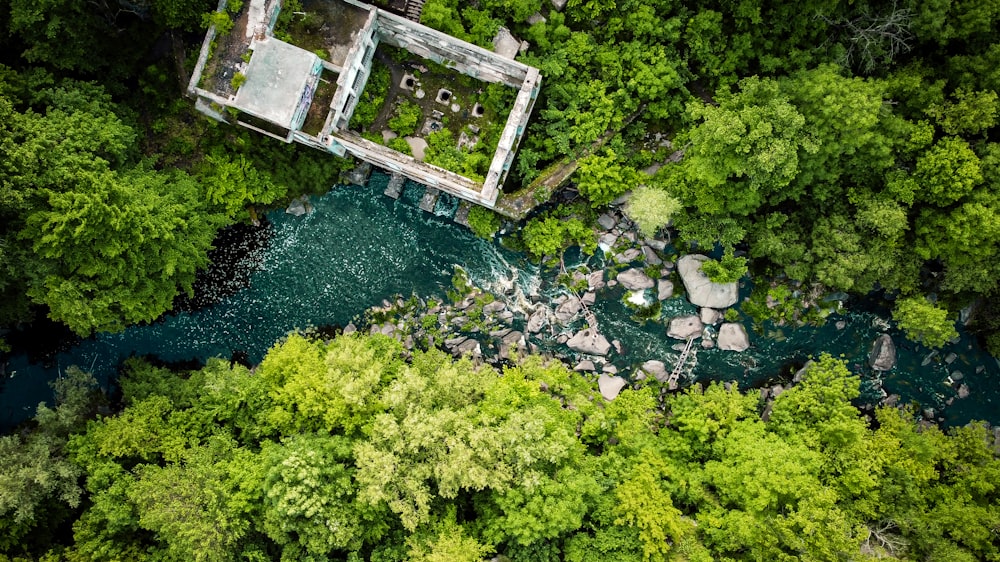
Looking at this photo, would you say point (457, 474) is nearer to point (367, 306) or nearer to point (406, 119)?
point (367, 306)

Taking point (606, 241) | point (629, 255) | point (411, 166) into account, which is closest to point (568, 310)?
point (606, 241)

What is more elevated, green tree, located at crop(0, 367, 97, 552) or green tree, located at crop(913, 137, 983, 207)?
green tree, located at crop(913, 137, 983, 207)

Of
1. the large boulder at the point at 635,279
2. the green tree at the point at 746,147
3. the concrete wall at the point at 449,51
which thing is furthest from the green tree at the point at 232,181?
the green tree at the point at 746,147

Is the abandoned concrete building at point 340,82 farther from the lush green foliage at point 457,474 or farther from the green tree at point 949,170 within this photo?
the green tree at point 949,170

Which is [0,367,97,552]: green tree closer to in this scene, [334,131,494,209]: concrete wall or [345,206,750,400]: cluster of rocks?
[345,206,750,400]: cluster of rocks

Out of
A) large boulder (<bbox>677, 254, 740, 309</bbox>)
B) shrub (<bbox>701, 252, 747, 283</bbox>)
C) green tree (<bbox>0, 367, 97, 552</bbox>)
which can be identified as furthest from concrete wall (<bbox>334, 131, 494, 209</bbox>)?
green tree (<bbox>0, 367, 97, 552</bbox>)

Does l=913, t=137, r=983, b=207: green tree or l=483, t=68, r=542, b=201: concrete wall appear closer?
l=913, t=137, r=983, b=207: green tree
